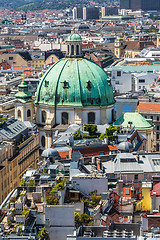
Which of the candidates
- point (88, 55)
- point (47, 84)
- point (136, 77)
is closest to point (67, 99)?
point (47, 84)

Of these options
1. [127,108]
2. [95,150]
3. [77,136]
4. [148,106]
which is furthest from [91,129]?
[148,106]

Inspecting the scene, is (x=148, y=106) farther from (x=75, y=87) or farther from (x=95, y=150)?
(x=95, y=150)

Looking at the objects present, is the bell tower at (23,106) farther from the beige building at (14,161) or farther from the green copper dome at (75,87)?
the beige building at (14,161)

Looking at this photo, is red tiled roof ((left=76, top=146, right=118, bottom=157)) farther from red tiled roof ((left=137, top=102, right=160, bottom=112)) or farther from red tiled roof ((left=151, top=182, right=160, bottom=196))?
red tiled roof ((left=137, top=102, right=160, bottom=112))

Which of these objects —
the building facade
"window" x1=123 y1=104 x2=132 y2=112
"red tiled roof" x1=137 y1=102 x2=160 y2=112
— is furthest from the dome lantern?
"red tiled roof" x1=137 y1=102 x2=160 y2=112

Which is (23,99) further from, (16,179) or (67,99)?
(16,179)
